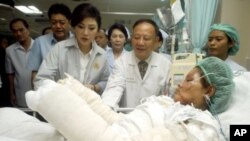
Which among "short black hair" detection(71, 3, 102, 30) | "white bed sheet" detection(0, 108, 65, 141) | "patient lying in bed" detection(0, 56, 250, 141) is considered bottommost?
"white bed sheet" detection(0, 108, 65, 141)

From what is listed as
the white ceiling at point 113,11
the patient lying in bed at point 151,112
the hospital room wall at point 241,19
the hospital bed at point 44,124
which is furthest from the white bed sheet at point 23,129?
the white ceiling at point 113,11

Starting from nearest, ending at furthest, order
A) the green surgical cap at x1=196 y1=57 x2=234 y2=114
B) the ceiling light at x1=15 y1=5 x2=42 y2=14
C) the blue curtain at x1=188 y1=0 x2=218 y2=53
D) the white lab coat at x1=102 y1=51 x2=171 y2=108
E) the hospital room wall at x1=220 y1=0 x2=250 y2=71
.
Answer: the green surgical cap at x1=196 y1=57 x2=234 y2=114 < the white lab coat at x1=102 y1=51 x2=171 y2=108 < the blue curtain at x1=188 y1=0 x2=218 y2=53 < the hospital room wall at x1=220 y1=0 x2=250 y2=71 < the ceiling light at x1=15 y1=5 x2=42 y2=14

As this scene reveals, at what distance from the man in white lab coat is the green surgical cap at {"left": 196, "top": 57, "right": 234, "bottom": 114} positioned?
0.59 meters

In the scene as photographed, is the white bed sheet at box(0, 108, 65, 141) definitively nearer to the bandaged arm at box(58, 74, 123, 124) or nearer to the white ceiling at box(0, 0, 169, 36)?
the bandaged arm at box(58, 74, 123, 124)

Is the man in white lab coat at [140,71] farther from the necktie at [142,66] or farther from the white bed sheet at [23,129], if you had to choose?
the white bed sheet at [23,129]

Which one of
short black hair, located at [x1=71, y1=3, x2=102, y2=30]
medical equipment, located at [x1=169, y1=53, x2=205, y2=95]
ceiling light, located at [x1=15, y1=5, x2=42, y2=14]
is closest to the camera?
medical equipment, located at [x1=169, y1=53, x2=205, y2=95]

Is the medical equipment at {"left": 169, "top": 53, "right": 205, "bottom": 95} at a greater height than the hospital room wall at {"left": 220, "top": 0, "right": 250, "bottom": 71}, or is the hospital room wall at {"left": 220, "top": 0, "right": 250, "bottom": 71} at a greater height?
the hospital room wall at {"left": 220, "top": 0, "right": 250, "bottom": 71}

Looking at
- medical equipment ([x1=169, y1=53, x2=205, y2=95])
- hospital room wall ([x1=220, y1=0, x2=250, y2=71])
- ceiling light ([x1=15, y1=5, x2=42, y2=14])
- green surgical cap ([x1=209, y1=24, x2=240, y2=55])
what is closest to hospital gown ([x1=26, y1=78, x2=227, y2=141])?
medical equipment ([x1=169, y1=53, x2=205, y2=95])

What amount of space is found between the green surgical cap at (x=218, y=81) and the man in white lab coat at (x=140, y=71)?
1.95 feet

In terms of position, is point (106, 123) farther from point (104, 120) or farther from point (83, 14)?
point (83, 14)

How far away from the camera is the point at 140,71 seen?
1.94m

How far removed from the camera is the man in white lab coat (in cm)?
183

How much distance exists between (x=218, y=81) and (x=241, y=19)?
59.8 inches

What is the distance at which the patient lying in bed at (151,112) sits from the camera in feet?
Answer: 3.16
